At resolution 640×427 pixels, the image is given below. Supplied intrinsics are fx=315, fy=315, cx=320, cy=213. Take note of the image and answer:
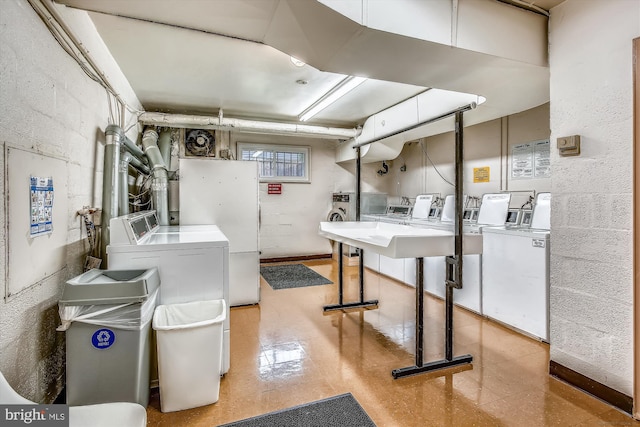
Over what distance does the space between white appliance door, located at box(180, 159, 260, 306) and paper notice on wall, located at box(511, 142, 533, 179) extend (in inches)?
128

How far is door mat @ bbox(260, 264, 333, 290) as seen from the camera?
4734 millimetres

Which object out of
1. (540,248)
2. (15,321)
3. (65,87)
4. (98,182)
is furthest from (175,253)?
(540,248)

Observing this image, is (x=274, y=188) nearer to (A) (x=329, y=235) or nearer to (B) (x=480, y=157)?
(A) (x=329, y=235)

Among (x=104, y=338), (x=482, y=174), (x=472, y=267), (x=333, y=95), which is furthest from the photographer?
(x=482, y=174)

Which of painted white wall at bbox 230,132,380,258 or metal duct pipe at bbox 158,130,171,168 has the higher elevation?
metal duct pipe at bbox 158,130,171,168

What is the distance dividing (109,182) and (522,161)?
4.46m

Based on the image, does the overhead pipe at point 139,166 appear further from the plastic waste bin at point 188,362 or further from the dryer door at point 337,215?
the dryer door at point 337,215

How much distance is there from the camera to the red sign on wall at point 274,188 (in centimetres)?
621

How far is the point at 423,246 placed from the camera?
6.95 feet

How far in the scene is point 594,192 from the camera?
2014mm

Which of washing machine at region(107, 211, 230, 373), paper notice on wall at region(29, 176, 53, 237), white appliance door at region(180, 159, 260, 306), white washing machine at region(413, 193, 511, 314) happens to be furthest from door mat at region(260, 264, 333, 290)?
paper notice on wall at region(29, 176, 53, 237)

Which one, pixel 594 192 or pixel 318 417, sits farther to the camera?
pixel 594 192

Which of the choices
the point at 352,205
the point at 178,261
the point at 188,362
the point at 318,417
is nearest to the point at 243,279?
the point at 178,261

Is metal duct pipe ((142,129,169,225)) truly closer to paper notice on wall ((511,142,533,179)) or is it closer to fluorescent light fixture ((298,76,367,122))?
fluorescent light fixture ((298,76,367,122))
